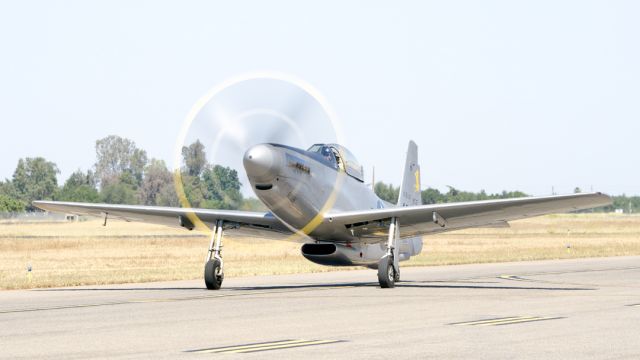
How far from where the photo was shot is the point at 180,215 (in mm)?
26234

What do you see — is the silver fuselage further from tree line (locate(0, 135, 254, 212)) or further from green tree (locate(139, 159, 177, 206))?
green tree (locate(139, 159, 177, 206))

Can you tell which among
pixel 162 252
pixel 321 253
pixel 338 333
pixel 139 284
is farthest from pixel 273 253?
pixel 338 333

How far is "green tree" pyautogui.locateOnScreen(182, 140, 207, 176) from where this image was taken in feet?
76.9

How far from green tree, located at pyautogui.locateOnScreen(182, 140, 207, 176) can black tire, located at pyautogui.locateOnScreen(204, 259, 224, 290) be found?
7.78 ft

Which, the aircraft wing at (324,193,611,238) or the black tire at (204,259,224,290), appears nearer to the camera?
the aircraft wing at (324,193,611,238)

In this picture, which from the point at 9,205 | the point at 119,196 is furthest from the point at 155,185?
the point at 9,205

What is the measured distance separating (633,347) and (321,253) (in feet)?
45.4

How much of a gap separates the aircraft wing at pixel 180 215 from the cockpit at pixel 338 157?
2.02 m

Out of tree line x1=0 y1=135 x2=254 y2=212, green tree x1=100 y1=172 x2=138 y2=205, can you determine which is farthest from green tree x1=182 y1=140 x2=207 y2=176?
green tree x1=100 y1=172 x2=138 y2=205

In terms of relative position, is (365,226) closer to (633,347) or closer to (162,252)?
(633,347)

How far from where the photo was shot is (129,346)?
1195cm

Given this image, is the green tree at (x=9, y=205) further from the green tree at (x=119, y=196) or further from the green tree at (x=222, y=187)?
the green tree at (x=222, y=187)

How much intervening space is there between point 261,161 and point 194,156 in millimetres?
2729

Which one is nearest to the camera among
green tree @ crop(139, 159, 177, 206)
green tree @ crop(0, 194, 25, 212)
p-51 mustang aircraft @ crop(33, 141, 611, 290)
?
Result: p-51 mustang aircraft @ crop(33, 141, 611, 290)
